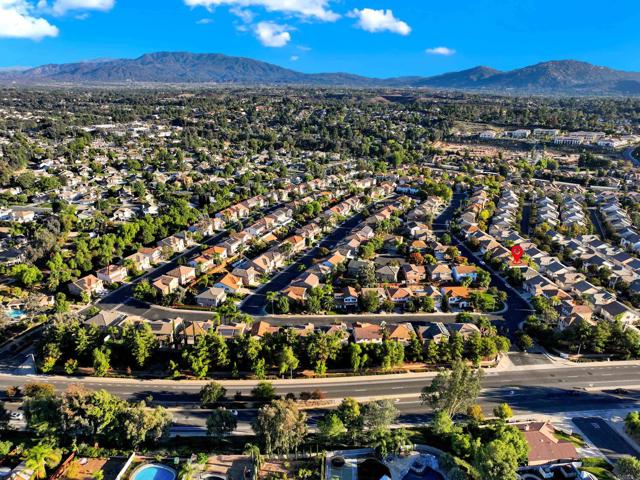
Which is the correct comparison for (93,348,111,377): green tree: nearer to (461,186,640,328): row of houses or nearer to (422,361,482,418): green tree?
(422,361,482,418): green tree

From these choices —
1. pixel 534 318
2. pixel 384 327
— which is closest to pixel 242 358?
pixel 384 327

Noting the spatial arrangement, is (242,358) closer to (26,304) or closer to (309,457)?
(309,457)

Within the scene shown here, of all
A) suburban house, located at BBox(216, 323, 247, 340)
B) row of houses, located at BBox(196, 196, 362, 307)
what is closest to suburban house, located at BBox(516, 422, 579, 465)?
suburban house, located at BBox(216, 323, 247, 340)

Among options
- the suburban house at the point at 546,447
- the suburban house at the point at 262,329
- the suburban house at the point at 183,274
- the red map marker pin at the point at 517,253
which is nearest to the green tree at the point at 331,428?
the suburban house at the point at 262,329

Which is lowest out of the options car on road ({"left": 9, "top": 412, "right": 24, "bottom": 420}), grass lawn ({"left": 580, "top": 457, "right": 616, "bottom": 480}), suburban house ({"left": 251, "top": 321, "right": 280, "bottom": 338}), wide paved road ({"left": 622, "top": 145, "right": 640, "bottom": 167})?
car on road ({"left": 9, "top": 412, "right": 24, "bottom": 420})

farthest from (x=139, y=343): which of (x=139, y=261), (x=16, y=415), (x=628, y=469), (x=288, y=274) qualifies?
(x=628, y=469)

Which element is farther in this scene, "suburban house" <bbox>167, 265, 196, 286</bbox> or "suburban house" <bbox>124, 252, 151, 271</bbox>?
"suburban house" <bbox>124, 252, 151, 271</bbox>
